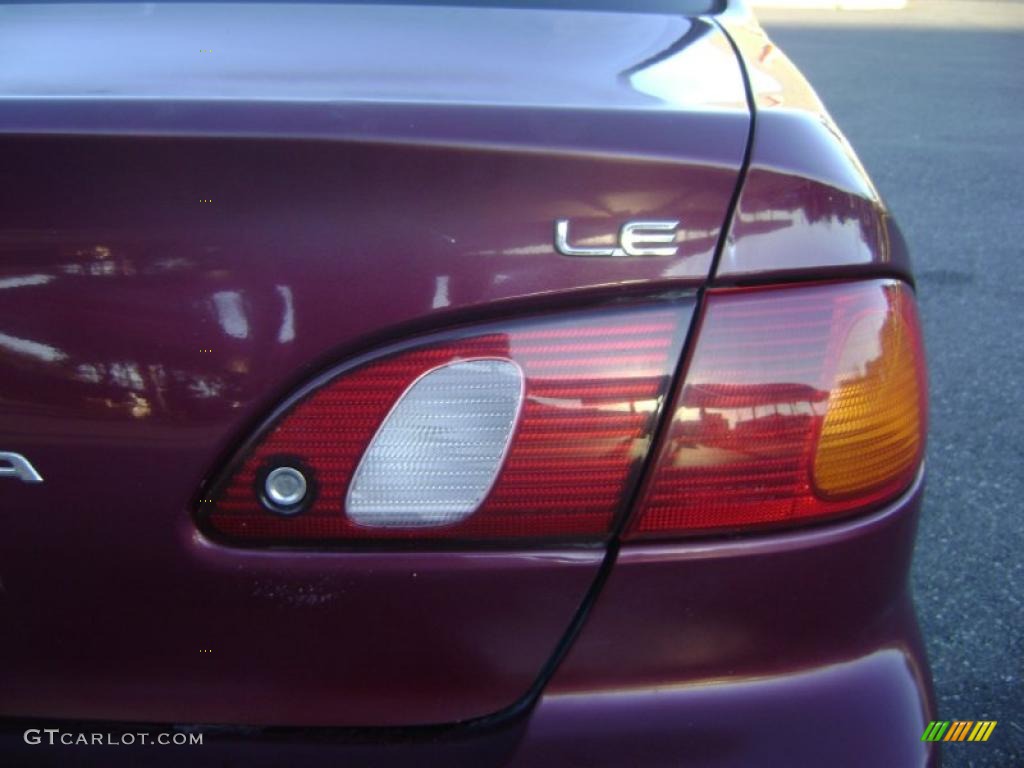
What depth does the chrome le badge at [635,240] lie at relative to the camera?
3.44 feet

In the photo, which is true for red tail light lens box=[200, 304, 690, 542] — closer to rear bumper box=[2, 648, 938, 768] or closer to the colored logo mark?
rear bumper box=[2, 648, 938, 768]

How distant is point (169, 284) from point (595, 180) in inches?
15.6

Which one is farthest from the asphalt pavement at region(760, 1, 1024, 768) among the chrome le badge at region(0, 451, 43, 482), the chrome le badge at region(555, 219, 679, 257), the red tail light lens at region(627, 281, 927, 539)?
the chrome le badge at region(0, 451, 43, 482)

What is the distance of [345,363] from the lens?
3.51 ft

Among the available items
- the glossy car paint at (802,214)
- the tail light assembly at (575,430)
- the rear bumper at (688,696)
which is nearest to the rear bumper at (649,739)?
the rear bumper at (688,696)

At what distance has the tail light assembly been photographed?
1.08 metres

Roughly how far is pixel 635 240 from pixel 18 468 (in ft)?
1.99

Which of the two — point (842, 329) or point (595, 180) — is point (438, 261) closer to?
point (595, 180)

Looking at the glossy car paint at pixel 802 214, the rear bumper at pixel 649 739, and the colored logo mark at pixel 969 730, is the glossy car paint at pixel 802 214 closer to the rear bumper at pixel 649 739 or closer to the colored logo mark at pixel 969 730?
the rear bumper at pixel 649 739

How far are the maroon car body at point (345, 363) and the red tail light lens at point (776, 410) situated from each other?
25 millimetres

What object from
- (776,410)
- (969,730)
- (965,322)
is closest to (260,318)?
(776,410)

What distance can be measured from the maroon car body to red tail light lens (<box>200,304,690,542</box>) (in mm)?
21

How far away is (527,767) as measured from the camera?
112cm

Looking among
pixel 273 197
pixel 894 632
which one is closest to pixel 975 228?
pixel 894 632
